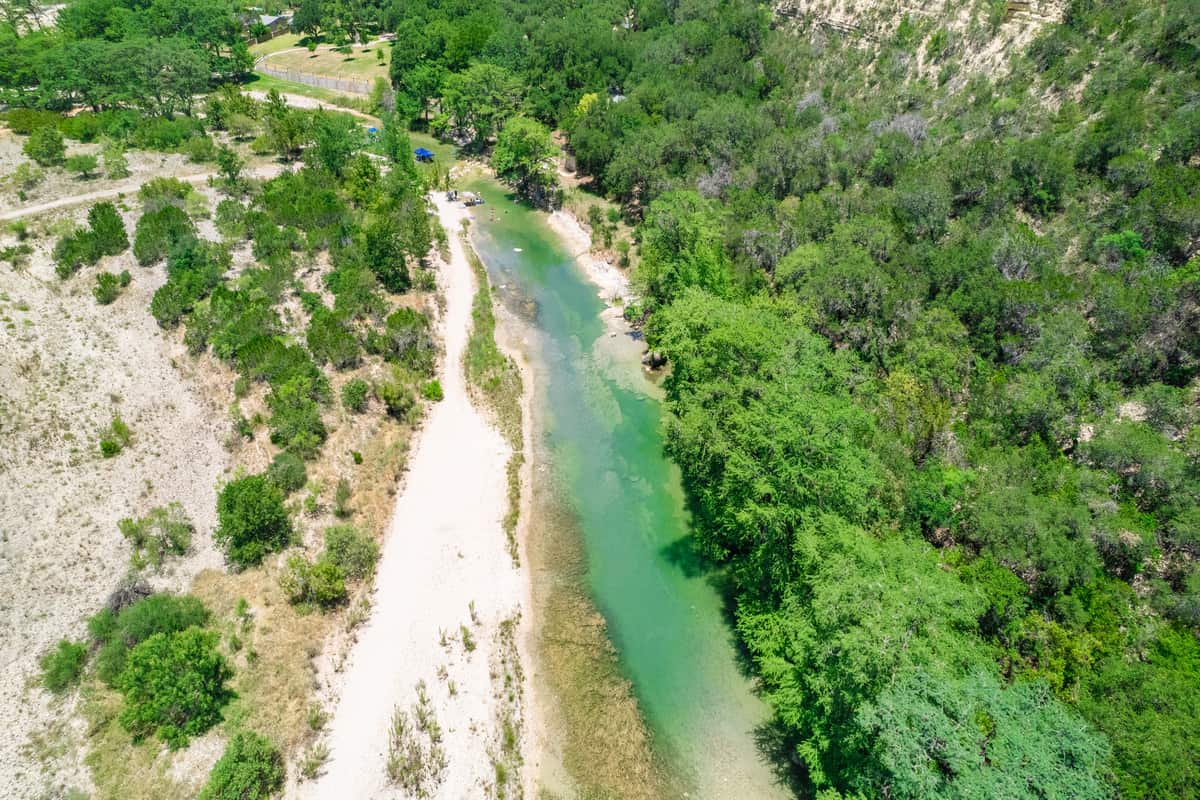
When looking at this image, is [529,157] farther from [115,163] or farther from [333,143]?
[115,163]

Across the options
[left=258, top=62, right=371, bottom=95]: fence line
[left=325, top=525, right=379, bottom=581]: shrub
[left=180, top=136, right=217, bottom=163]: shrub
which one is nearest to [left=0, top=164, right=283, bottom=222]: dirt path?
[left=180, top=136, right=217, bottom=163]: shrub

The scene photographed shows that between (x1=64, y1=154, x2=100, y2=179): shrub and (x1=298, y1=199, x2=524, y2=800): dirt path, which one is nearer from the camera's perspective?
(x1=298, y1=199, x2=524, y2=800): dirt path

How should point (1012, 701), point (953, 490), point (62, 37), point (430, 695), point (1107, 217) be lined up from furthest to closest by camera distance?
point (62, 37)
point (1107, 217)
point (953, 490)
point (430, 695)
point (1012, 701)

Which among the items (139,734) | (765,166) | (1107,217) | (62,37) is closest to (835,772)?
(139,734)

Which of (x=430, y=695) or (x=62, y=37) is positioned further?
(x=62, y=37)

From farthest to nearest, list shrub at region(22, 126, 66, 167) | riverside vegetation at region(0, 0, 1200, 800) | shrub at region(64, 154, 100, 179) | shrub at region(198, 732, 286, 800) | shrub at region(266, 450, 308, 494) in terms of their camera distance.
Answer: shrub at region(22, 126, 66, 167), shrub at region(64, 154, 100, 179), shrub at region(266, 450, 308, 494), shrub at region(198, 732, 286, 800), riverside vegetation at region(0, 0, 1200, 800)

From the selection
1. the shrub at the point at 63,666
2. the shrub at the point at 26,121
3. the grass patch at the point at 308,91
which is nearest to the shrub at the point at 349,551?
the shrub at the point at 63,666

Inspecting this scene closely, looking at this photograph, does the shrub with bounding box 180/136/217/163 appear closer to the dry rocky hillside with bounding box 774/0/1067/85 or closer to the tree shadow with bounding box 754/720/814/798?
the dry rocky hillside with bounding box 774/0/1067/85

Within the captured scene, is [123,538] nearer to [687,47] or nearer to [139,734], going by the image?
[139,734]
